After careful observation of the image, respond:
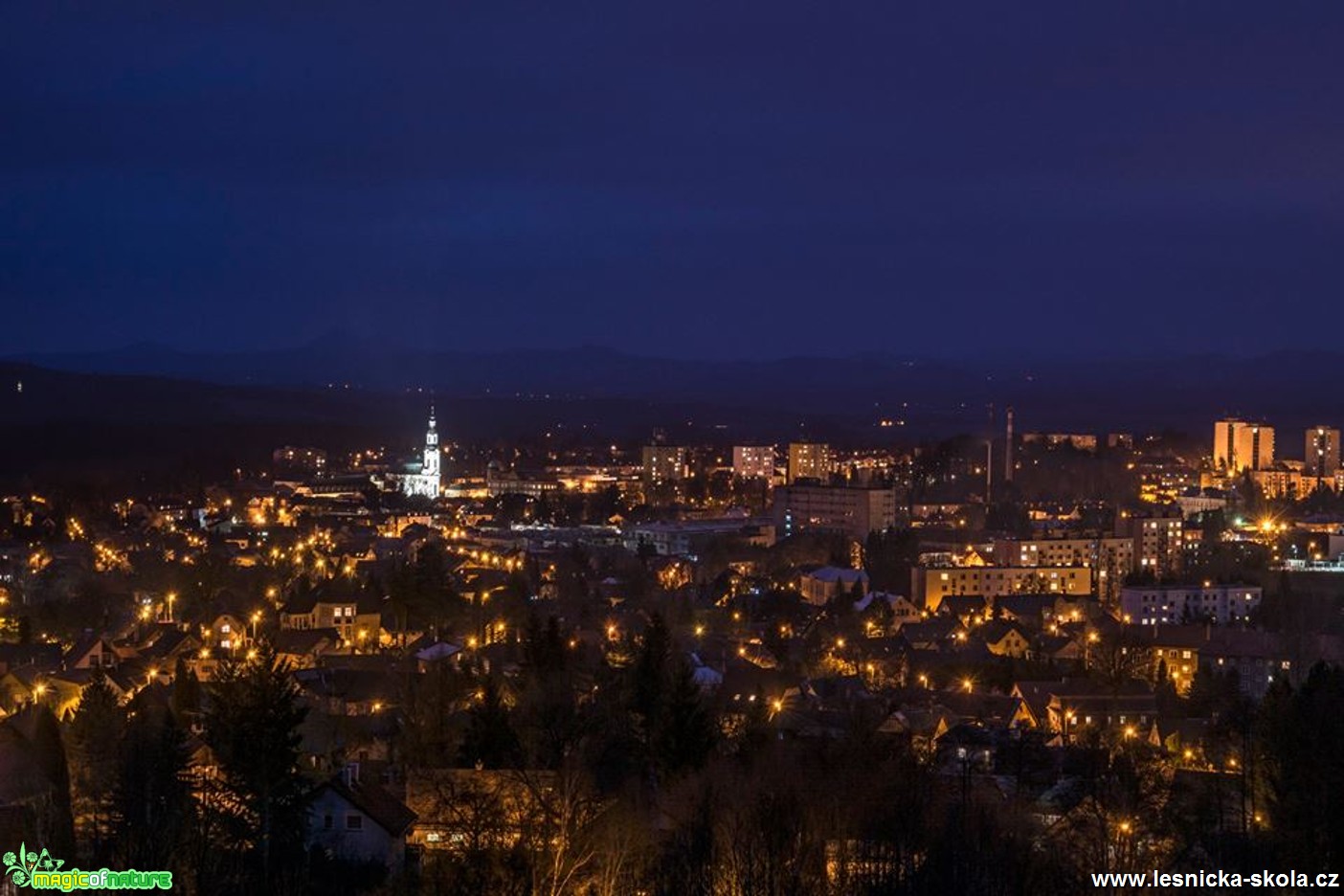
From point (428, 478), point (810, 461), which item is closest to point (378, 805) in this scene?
point (428, 478)

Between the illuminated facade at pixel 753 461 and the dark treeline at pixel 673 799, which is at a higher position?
the dark treeline at pixel 673 799

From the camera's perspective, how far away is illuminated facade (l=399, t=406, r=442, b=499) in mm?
50406

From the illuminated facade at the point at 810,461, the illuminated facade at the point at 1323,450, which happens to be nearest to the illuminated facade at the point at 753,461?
the illuminated facade at the point at 810,461

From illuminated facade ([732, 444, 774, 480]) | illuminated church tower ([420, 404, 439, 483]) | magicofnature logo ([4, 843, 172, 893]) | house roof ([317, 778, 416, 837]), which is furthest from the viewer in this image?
illuminated facade ([732, 444, 774, 480])

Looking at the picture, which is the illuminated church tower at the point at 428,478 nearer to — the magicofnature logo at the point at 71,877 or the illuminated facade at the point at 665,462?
the illuminated facade at the point at 665,462

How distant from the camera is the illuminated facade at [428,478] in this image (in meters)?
50.4

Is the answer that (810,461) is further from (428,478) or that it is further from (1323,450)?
(1323,450)

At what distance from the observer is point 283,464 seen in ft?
197

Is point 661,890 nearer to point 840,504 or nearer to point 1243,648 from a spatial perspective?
point 1243,648

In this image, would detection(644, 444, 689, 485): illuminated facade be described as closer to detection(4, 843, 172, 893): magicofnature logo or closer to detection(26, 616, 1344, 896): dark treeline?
detection(26, 616, 1344, 896): dark treeline

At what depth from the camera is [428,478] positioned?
5200cm

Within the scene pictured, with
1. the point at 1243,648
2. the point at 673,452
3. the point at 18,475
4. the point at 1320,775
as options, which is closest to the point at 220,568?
the point at 1243,648

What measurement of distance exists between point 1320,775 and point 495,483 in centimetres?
4327

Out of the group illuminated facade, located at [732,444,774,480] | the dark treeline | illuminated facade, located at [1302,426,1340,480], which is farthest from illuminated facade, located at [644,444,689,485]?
the dark treeline
